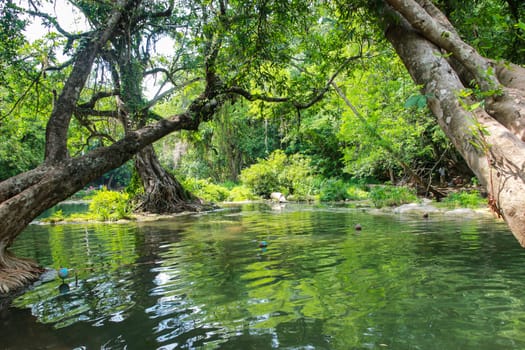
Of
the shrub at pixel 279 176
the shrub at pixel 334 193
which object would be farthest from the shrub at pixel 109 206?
the shrub at pixel 279 176

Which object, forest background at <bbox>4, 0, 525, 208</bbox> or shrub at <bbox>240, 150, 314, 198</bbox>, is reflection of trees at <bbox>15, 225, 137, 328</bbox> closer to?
forest background at <bbox>4, 0, 525, 208</bbox>

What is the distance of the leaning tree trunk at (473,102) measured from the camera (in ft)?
6.83

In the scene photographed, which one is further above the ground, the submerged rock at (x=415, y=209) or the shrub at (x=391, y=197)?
the shrub at (x=391, y=197)

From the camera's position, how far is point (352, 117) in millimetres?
16781

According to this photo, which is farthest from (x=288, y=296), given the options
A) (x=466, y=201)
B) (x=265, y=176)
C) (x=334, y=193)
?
(x=265, y=176)

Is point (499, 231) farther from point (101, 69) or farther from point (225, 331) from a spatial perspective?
point (101, 69)

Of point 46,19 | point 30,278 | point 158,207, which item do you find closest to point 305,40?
point 46,19

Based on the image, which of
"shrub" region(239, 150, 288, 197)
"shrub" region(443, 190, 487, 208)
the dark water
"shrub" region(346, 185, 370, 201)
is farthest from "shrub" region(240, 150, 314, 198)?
the dark water

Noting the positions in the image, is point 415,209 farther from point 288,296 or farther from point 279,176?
point 279,176

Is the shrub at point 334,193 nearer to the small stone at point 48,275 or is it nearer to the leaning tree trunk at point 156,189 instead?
the leaning tree trunk at point 156,189

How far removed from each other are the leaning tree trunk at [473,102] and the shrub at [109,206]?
42.2ft

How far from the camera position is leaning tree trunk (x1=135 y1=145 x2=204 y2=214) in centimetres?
1548

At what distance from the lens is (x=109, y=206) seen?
1458cm

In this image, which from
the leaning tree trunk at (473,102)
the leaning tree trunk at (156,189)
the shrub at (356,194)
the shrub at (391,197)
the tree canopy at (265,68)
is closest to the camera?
the leaning tree trunk at (473,102)
